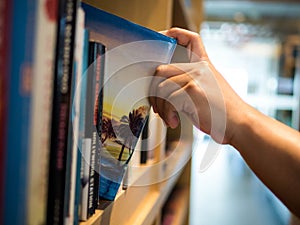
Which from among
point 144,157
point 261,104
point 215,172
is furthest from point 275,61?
point 144,157

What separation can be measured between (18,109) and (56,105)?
0.05 metres

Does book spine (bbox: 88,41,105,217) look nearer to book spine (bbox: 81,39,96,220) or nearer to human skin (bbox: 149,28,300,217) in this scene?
book spine (bbox: 81,39,96,220)

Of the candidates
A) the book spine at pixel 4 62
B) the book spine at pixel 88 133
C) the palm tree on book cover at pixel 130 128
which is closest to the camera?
the book spine at pixel 4 62

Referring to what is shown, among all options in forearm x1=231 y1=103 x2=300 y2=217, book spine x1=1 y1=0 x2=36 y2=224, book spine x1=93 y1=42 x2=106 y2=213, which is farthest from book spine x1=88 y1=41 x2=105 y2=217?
forearm x1=231 y1=103 x2=300 y2=217

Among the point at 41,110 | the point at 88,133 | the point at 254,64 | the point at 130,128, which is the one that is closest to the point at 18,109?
the point at 41,110

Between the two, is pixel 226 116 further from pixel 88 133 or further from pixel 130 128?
pixel 88 133

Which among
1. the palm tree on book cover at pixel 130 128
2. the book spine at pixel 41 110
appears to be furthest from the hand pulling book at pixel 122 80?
the book spine at pixel 41 110

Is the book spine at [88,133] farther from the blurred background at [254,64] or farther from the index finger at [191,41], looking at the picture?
the blurred background at [254,64]

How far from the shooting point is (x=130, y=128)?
0.54 metres

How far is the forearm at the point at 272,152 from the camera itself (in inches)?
22.9

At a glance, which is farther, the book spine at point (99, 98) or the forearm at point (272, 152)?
the forearm at point (272, 152)

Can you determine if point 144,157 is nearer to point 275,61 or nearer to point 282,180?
point 282,180

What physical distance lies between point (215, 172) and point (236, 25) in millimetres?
2348

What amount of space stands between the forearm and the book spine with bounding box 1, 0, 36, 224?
41 cm
